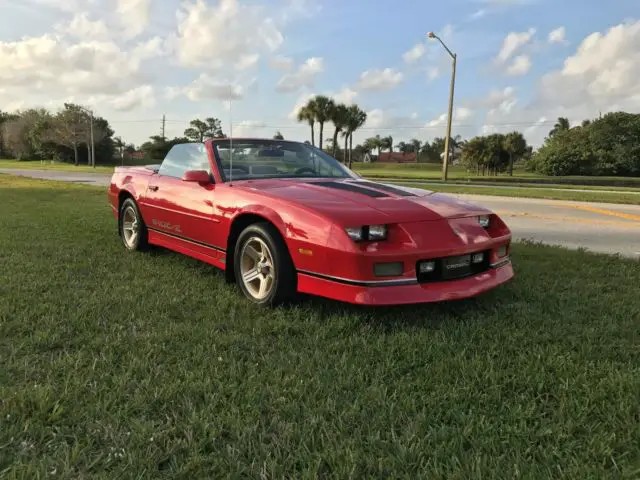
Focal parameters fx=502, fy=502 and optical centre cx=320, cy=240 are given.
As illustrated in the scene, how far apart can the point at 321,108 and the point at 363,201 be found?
185ft

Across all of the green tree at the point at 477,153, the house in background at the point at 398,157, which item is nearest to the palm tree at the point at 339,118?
the green tree at the point at 477,153

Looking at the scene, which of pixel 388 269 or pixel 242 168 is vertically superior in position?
pixel 242 168

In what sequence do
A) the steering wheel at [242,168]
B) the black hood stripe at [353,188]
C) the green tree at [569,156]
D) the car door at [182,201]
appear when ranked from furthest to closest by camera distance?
the green tree at [569,156], the steering wheel at [242,168], the car door at [182,201], the black hood stripe at [353,188]

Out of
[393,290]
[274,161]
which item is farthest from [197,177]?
[393,290]

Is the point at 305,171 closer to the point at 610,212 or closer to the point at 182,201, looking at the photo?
the point at 182,201

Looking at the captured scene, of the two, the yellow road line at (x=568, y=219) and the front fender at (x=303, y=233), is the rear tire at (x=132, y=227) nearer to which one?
the front fender at (x=303, y=233)

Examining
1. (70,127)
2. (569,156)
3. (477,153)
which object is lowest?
(569,156)

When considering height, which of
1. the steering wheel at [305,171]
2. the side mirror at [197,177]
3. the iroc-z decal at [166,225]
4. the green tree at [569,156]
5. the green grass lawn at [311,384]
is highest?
the green tree at [569,156]

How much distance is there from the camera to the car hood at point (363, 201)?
10.7ft

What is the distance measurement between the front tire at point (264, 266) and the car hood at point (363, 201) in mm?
304

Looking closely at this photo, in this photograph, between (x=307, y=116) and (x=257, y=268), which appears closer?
(x=257, y=268)

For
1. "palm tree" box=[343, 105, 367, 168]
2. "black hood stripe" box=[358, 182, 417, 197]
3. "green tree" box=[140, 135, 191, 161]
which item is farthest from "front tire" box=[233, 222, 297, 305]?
"palm tree" box=[343, 105, 367, 168]

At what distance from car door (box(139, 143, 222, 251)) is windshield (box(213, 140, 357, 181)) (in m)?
0.20

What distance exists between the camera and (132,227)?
18.7ft
